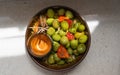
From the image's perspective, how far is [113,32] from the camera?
1.02 m

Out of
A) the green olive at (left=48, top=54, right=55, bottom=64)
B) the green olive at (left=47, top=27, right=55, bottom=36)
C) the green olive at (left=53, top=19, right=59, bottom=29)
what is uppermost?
the green olive at (left=53, top=19, right=59, bottom=29)

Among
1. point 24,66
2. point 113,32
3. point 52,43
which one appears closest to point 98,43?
point 113,32

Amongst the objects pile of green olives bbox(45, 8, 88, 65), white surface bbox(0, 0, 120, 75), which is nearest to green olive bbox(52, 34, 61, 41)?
pile of green olives bbox(45, 8, 88, 65)

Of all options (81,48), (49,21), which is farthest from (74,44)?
(49,21)

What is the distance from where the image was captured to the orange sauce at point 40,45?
0.88 metres

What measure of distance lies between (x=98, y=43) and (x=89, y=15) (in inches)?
5.0

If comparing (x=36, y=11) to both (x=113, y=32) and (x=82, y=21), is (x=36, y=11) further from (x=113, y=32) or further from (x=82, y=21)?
(x=113, y=32)

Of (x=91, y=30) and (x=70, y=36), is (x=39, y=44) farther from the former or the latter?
(x=91, y=30)

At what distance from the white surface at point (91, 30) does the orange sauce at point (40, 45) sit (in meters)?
0.09

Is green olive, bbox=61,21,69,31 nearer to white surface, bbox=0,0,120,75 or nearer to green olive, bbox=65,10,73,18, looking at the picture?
green olive, bbox=65,10,73,18

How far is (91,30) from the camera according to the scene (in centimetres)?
101

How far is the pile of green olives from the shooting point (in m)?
0.90

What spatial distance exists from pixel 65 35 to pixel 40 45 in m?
0.10

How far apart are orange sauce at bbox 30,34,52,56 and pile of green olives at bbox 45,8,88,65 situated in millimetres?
24
